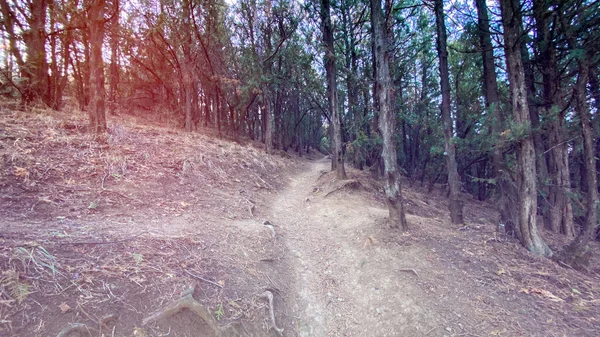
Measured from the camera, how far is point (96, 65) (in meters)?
6.58

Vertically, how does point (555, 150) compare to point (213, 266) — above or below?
above

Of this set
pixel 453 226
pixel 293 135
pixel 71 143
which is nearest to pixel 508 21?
pixel 453 226

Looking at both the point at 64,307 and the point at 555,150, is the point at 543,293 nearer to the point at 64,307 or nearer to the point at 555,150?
the point at 64,307

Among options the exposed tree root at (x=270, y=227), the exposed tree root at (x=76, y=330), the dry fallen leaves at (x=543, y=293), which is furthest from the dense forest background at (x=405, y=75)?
the exposed tree root at (x=76, y=330)

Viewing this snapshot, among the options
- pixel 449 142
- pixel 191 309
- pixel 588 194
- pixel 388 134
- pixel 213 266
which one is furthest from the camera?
pixel 449 142

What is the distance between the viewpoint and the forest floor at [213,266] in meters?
2.61

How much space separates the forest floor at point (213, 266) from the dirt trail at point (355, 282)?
0.9 inches

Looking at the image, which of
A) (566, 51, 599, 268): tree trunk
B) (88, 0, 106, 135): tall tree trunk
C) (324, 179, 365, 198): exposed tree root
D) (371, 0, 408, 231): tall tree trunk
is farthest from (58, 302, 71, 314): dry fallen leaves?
(566, 51, 599, 268): tree trunk

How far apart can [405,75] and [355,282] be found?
48.3ft

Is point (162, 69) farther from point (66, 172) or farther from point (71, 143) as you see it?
point (66, 172)

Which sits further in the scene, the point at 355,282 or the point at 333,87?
the point at 333,87

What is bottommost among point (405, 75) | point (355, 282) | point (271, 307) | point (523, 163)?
point (355, 282)

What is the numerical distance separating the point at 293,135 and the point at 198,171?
876 inches

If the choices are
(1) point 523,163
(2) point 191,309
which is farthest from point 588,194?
(2) point 191,309
